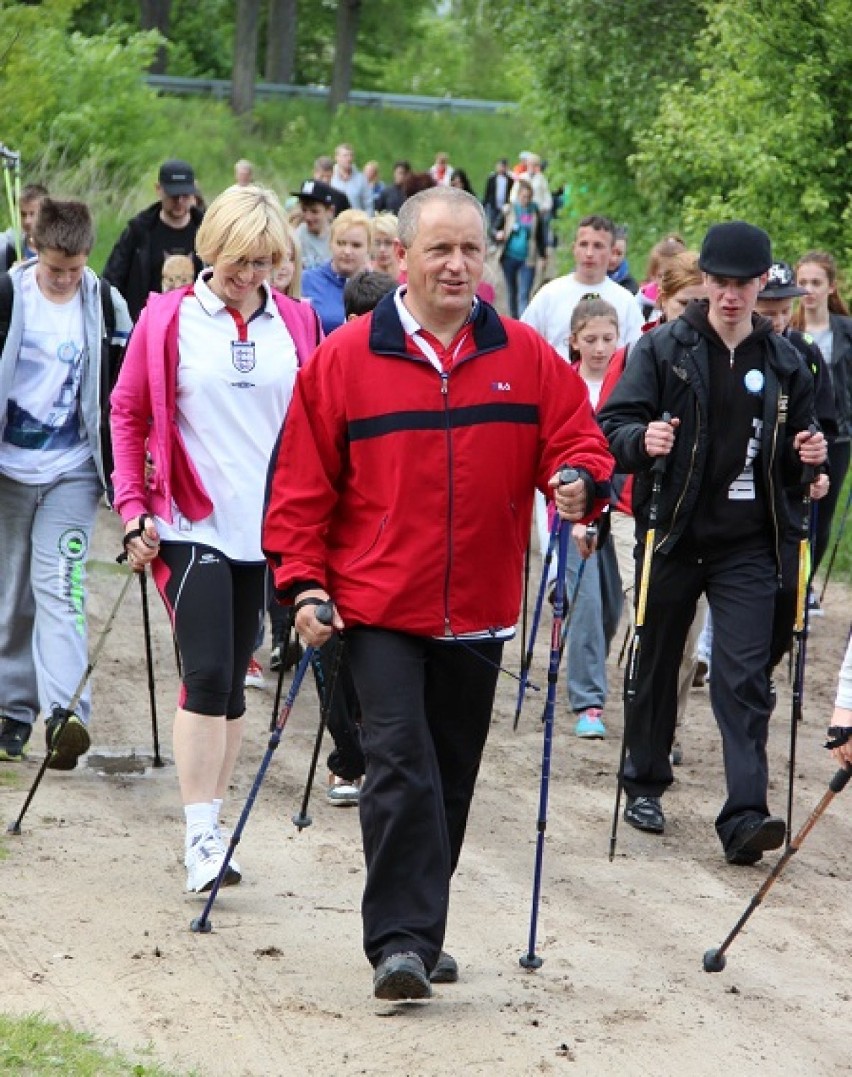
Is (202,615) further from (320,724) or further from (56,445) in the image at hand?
(56,445)

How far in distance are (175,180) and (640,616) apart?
5.85 m

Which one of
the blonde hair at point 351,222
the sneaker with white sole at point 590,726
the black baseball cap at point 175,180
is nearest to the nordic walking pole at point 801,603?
the sneaker with white sole at point 590,726

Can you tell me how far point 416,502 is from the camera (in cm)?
591

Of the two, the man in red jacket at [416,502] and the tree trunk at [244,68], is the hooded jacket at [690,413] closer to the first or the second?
the man in red jacket at [416,502]

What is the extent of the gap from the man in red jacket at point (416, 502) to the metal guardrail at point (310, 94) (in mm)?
42412

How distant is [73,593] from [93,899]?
6.51ft

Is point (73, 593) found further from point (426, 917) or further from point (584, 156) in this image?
point (584, 156)

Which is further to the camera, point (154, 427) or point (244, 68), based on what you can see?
point (244, 68)

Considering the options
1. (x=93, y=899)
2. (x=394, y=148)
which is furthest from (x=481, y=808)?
(x=394, y=148)

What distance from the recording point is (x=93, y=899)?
23.0ft

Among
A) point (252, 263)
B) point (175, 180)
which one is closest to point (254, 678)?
point (175, 180)

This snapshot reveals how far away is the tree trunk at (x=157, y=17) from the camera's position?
52094mm

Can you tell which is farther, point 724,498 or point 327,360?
point 724,498

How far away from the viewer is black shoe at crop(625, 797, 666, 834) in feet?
28.0
